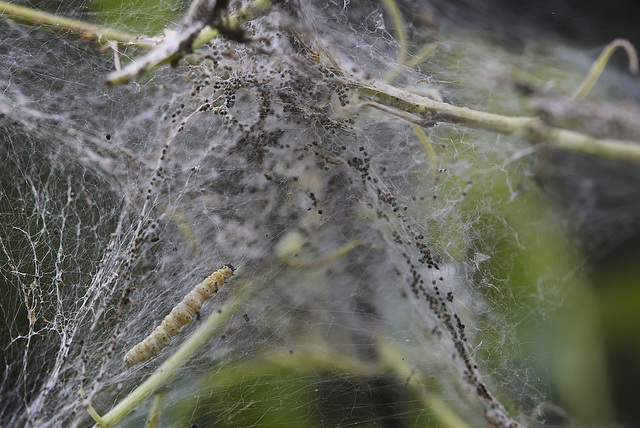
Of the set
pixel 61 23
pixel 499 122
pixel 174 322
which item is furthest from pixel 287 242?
pixel 61 23

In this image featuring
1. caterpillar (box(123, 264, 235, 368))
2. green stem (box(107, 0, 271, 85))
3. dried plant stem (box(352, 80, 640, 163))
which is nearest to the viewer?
green stem (box(107, 0, 271, 85))

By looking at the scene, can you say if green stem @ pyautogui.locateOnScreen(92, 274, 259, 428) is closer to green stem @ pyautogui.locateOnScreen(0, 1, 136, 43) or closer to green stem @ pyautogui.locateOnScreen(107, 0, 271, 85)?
green stem @ pyautogui.locateOnScreen(107, 0, 271, 85)

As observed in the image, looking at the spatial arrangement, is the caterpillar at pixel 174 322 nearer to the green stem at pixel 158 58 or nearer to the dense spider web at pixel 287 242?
the dense spider web at pixel 287 242

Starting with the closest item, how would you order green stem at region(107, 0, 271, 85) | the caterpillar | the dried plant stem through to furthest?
green stem at region(107, 0, 271, 85), the dried plant stem, the caterpillar

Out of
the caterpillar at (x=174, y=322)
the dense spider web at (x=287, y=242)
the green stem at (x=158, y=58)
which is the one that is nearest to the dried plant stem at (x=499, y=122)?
the dense spider web at (x=287, y=242)

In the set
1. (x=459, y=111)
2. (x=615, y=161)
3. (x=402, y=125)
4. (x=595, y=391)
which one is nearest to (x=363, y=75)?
(x=402, y=125)

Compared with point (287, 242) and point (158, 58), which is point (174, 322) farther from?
point (158, 58)

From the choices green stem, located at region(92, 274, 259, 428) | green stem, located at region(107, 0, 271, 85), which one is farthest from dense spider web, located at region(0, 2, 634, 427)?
green stem, located at region(107, 0, 271, 85)
